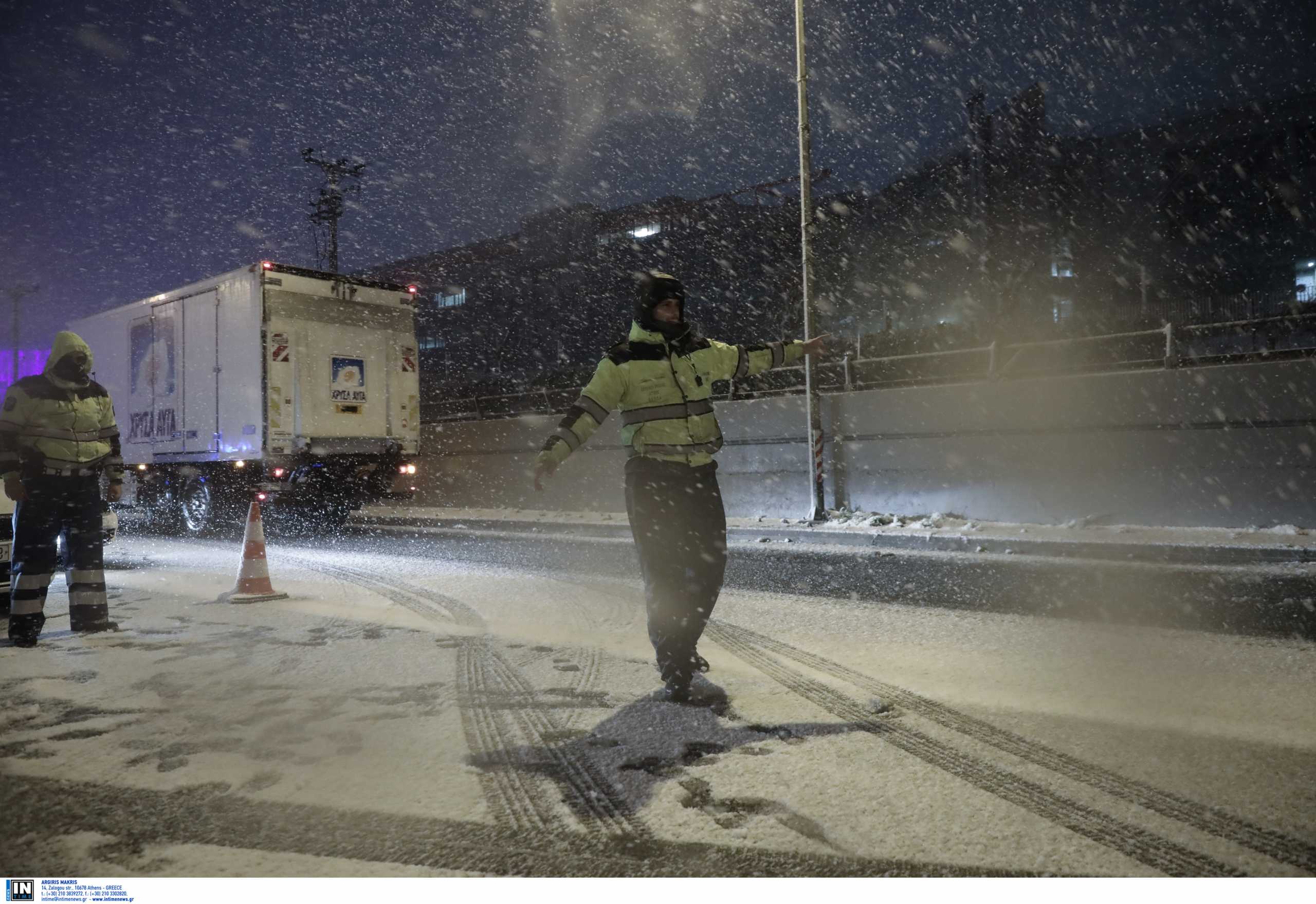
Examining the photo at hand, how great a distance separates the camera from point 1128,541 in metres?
10.2

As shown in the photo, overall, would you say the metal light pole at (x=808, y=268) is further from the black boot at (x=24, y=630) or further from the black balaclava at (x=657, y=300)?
the black boot at (x=24, y=630)

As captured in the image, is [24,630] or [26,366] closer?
[24,630]

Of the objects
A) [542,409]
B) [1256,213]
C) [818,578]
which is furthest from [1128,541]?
[1256,213]

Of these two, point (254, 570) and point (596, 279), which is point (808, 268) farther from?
point (596, 279)

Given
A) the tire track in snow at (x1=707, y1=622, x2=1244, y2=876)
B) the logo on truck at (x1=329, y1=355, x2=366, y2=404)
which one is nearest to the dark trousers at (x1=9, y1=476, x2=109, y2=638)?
the tire track in snow at (x1=707, y1=622, x2=1244, y2=876)

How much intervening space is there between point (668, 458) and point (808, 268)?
36.0 ft

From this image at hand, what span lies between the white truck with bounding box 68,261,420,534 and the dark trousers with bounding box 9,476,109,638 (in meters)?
7.24

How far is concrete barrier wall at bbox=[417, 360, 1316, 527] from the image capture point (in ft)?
35.8

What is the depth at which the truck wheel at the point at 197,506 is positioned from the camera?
1516 cm

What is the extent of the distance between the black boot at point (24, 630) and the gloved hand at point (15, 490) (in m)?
0.77

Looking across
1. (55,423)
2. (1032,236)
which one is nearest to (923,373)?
(55,423)

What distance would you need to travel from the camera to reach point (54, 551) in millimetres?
6121

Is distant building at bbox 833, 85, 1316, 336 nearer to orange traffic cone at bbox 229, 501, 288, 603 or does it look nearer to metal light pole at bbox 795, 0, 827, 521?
metal light pole at bbox 795, 0, 827, 521

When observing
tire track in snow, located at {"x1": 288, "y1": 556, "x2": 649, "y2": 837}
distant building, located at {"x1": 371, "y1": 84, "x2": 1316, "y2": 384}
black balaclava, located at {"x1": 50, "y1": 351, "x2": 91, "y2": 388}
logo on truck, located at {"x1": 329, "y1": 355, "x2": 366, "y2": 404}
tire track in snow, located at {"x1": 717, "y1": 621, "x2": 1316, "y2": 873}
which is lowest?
tire track in snow, located at {"x1": 717, "y1": 621, "x2": 1316, "y2": 873}
